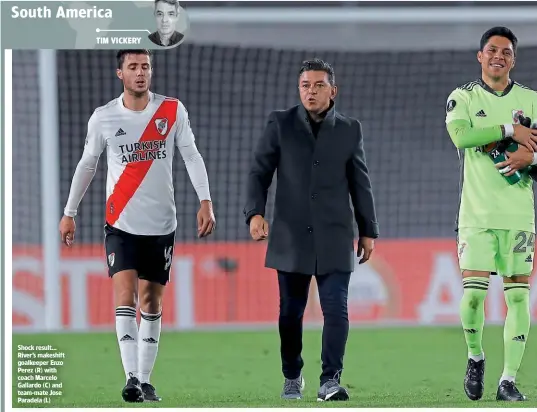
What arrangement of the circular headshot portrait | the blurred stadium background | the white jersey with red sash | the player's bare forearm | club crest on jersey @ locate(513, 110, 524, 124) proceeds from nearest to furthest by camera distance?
the player's bare forearm → club crest on jersey @ locate(513, 110, 524, 124) → the white jersey with red sash → the circular headshot portrait → the blurred stadium background

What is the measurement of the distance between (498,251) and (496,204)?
0.16 m

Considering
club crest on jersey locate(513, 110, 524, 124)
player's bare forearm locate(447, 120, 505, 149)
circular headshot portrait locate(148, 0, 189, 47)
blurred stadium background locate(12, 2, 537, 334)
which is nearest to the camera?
player's bare forearm locate(447, 120, 505, 149)

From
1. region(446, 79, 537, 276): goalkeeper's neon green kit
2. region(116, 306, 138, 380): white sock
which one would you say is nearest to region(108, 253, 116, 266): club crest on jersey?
region(116, 306, 138, 380): white sock

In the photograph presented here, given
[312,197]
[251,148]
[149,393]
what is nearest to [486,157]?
[312,197]

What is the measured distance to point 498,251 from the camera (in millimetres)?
4109

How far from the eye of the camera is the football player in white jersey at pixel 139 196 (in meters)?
4.23

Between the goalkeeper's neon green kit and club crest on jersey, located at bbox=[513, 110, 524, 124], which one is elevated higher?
club crest on jersey, located at bbox=[513, 110, 524, 124]

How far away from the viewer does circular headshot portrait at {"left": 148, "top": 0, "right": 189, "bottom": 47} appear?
14.5ft

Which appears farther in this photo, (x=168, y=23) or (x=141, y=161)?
(x=168, y=23)

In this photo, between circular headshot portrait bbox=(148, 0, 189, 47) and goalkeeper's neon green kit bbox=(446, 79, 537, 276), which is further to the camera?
circular headshot portrait bbox=(148, 0, 189, 47)

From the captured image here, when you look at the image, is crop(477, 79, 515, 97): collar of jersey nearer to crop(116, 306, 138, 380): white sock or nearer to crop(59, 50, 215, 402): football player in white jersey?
crop(59, 50, 215, 402): football player in white jersey

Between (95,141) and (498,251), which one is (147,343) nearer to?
(95,141)

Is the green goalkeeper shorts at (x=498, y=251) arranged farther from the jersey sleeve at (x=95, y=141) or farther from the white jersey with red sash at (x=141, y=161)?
the jersey sleeve at (x=95, y=141)

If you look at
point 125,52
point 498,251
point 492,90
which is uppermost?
point 125,52
